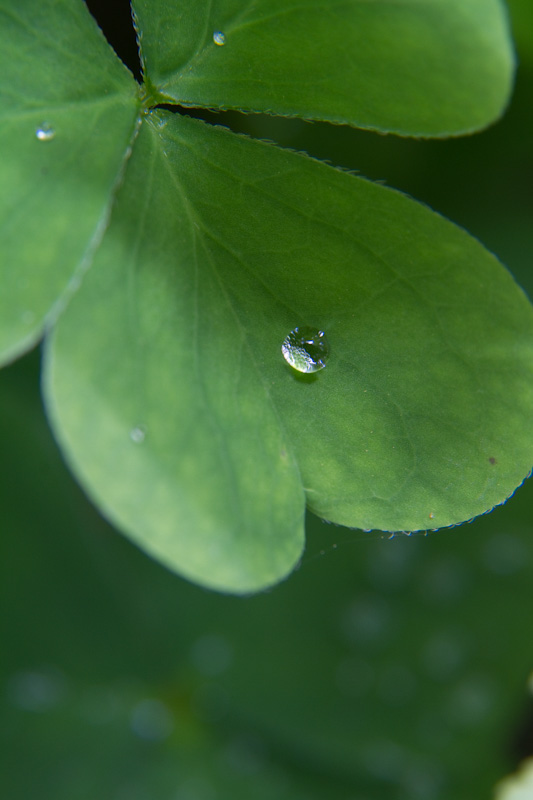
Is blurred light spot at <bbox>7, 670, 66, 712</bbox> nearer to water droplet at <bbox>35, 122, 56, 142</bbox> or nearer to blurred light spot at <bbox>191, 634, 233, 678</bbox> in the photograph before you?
blurred light spot at <bbox>191, 634, 233, 678</bbox>

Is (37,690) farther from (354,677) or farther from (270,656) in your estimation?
(354,677)

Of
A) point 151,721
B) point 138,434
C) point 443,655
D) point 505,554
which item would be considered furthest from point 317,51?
point 151,721

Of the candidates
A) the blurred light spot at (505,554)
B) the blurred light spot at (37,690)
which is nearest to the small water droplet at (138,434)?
the blurred light spot at (505,554)

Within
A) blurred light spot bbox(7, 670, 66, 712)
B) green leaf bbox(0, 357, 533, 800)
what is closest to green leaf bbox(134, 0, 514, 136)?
green leaf bbox(0, 357, 533, 800)

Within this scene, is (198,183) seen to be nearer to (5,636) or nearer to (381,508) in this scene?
(381,508)

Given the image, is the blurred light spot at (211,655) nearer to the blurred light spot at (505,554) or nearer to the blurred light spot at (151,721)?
the blurred light spot at (151,721)

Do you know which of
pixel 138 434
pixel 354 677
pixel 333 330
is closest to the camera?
pixel 138 434
